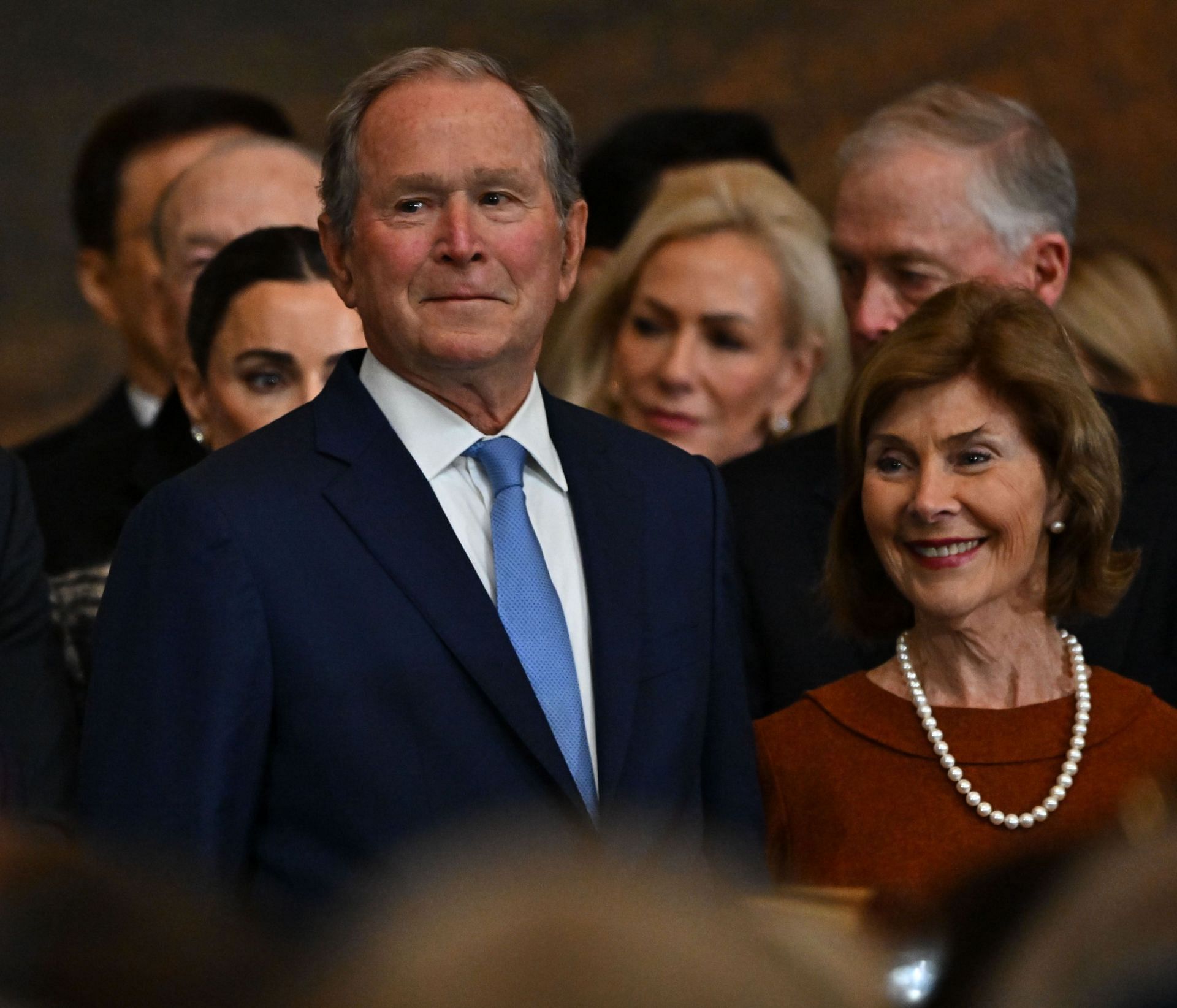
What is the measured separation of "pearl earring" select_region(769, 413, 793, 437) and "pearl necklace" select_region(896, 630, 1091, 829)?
1.51 meters

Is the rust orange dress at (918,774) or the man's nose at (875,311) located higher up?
the man's nose at (875,311)

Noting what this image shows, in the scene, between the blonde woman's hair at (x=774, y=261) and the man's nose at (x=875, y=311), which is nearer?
the man's nose at (x=875, y=311)

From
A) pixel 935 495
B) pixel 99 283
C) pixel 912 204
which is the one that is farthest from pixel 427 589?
pixel 99 283

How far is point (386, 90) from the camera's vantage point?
230cm

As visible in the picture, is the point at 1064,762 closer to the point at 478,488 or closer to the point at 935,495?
the point at 935,495

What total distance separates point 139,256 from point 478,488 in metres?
2.99

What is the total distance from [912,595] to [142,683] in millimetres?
1061

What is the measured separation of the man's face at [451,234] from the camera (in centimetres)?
223

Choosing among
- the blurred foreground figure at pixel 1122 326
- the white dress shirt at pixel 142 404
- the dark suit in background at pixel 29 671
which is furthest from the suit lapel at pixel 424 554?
the white dress shirt at pixel 142 404

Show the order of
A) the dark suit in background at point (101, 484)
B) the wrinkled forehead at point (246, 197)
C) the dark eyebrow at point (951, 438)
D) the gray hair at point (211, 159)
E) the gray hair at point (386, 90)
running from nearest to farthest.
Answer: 1. the gray hair at point (386, 90)
2. the dark eyebrow at point (951, 438)
3. the dark suit in background at point (101, 484)
4. the wrinkled forehead at point (246, 197)
5. the gray hair at point (211, 159)

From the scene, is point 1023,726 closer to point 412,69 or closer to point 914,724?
point 914,724

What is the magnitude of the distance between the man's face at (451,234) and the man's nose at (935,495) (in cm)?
59

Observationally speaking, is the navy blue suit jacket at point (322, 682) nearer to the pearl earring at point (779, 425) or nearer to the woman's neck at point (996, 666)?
the woman's neck at point (996, 666)

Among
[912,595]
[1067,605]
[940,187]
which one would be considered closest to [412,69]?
[912,595]
